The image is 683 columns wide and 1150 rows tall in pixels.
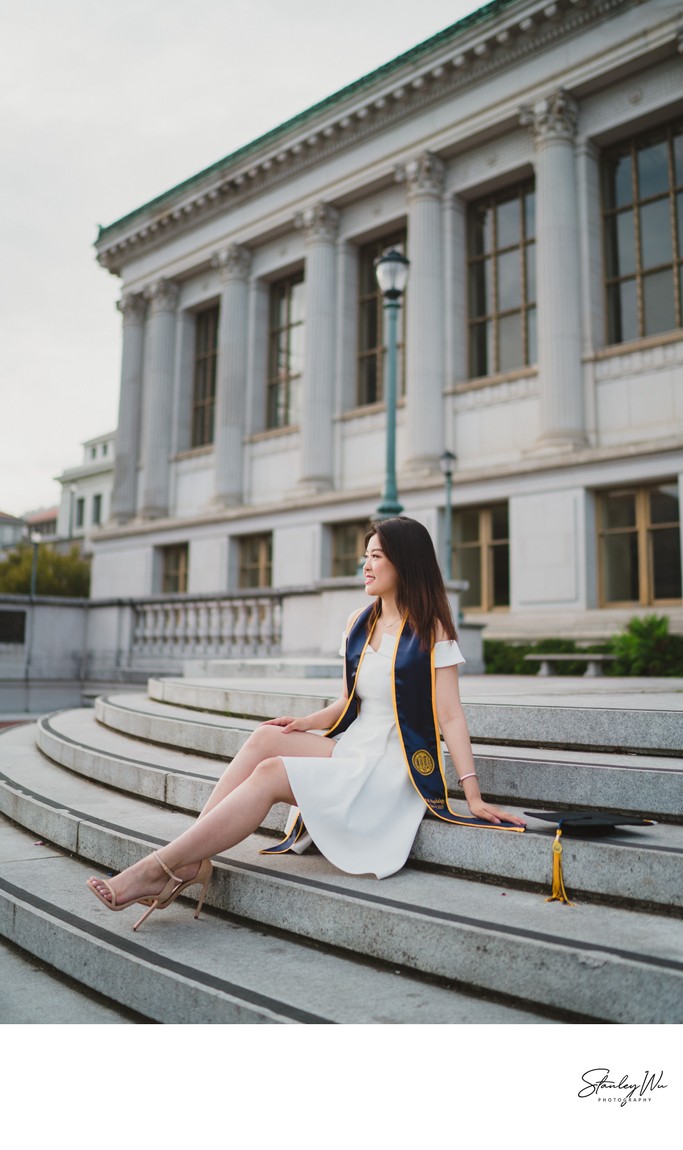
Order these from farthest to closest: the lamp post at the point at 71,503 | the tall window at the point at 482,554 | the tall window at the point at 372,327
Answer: the lamp post at the point at 71,503 < the tall window at the point at 372,327 < the tall window at the point at 482,554

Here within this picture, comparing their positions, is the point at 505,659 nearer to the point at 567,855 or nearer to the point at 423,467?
the point at 423,467

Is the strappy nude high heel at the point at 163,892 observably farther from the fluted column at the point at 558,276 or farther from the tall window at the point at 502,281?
the tall window at the point at 502,281

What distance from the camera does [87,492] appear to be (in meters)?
64.2

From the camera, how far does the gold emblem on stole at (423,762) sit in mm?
3688

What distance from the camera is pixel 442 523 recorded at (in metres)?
22.8

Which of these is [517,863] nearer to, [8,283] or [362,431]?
[8,283]

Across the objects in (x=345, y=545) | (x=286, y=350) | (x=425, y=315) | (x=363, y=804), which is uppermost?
(x=286, y=350)

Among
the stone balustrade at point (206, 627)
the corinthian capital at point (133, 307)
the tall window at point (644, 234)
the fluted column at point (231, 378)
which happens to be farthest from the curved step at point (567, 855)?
the corinthian capital at point (133, 307)

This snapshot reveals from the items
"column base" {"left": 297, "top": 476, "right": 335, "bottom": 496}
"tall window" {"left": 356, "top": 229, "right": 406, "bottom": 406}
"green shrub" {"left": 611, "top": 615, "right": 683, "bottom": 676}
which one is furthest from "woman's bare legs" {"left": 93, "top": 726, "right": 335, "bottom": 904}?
"tall window" {"left": 356, "top": 229, "right": 406, "bottom": 406}

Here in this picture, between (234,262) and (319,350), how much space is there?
5.73 m

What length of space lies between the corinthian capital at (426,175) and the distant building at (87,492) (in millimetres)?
41858

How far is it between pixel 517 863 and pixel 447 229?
2331 cm

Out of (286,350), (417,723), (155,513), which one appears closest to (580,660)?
(417,723)
